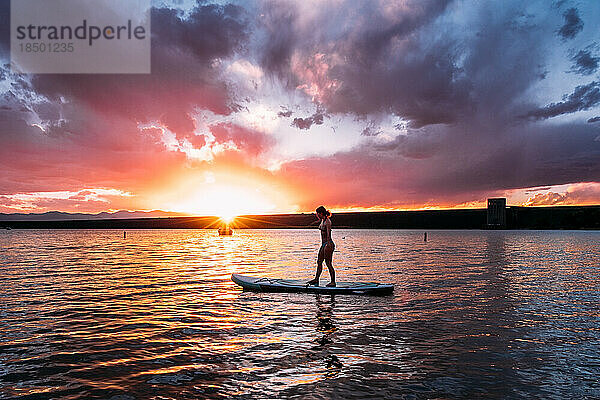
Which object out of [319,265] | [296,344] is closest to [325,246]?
[319,265]

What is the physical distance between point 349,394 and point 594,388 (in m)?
4.86

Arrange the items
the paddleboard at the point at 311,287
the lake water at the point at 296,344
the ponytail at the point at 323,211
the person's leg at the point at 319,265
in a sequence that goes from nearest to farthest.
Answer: the lake water at the point at 296,344
the ponytail at the point at 323,211
the paddleboard at the point at 311,287
the person's leg at the point at 319,265

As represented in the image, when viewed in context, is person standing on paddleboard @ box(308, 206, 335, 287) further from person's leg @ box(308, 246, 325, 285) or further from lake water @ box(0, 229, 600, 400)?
lake water @ box(0, 229, 600, 400)

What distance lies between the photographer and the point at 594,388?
8.35 m

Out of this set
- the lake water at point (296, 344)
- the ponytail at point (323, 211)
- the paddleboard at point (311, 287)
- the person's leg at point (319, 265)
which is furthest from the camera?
the person's leg at point (319, 265)

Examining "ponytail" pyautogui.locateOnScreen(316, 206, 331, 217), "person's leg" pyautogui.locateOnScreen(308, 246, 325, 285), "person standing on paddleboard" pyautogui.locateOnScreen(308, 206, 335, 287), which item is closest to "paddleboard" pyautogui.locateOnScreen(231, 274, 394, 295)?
"person's leg" pyautogui.locateOnScreen(308, 246, 325, 285)

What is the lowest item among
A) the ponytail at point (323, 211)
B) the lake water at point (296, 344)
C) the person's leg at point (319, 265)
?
the lake water at point (296, 344)

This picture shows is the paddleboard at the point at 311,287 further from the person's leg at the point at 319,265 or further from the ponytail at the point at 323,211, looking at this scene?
the ponytail at the point at 323,211

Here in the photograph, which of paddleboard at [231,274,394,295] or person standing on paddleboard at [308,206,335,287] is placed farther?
paddleboard at [231,274,394,295]

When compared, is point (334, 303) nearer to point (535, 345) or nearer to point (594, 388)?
point (535, 345)

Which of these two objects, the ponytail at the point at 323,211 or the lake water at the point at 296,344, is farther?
the ponytail at the point at 323,211

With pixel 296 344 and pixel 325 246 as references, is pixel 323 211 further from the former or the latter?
pixel 296 344

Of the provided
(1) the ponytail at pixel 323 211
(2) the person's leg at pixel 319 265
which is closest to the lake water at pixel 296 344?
(2) the person's leg at pixel 319 265

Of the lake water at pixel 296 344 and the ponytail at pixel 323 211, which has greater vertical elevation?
the ponytail at pixel 323 211
